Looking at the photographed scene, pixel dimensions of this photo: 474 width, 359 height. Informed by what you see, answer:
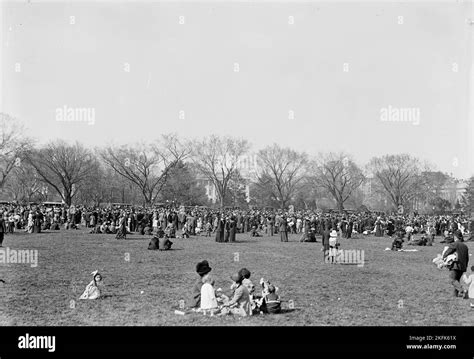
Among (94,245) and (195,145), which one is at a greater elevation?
(195,145)

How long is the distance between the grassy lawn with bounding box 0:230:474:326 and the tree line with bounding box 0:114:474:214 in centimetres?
2767

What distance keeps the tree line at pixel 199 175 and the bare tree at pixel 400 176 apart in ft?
0.44

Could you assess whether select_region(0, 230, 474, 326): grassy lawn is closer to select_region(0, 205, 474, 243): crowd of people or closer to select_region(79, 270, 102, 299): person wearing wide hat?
select_region(79, 270, 102, 299): person wearing wide hat

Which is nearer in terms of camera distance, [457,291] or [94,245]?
[457,291]

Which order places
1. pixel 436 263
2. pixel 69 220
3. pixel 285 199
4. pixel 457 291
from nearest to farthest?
pixel 457 291, pixel 436 263, pixel 69 220, pixel 285 199

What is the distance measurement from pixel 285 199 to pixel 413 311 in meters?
57.1

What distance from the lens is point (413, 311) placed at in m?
10.3

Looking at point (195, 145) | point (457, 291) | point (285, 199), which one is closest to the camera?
point (457, 291)

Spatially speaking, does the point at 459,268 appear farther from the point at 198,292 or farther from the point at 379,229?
the point at 379,229

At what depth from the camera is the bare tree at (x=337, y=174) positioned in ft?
222

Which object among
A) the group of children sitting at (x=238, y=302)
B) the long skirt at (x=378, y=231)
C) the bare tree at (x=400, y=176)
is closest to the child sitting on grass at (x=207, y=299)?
the group of children sitting at (x=238, y=302)

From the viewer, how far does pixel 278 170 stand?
65812 mm
